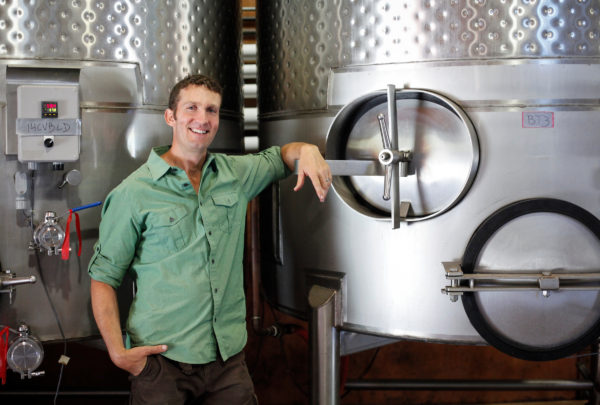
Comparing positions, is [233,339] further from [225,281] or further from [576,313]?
[576,313]

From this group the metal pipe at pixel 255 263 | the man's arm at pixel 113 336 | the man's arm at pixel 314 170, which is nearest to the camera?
the man's arm at pixel 113 336

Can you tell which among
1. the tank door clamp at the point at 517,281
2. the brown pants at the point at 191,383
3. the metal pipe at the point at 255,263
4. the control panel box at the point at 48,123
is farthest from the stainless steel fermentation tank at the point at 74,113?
the tank door clamp at the point at 517,281

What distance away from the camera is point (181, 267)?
6.27 ft

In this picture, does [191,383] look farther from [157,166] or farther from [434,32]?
[434,32]

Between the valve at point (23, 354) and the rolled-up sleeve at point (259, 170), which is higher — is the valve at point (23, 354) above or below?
below

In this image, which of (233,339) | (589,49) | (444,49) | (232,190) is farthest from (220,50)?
(589,49)

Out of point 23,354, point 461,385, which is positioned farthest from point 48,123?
point 461,385

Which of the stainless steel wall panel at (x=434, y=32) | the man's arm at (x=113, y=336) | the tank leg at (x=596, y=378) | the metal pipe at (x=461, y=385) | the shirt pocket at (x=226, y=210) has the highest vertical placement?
the stainless steel wall panel at (x=434, y=32)

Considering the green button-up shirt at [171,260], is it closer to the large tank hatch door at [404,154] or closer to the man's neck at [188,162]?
the man's neck at [188,162]

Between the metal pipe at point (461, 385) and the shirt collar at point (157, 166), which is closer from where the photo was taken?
the shirt collar at point (157, 166)

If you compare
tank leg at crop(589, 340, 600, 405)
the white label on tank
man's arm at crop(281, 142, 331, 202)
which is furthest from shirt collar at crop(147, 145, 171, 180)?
tank leg at crop(589, 340, 600, 405)

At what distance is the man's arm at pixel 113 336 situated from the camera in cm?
184

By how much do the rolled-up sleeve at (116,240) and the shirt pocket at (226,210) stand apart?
247 millimetres

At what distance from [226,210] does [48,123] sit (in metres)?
0.66
